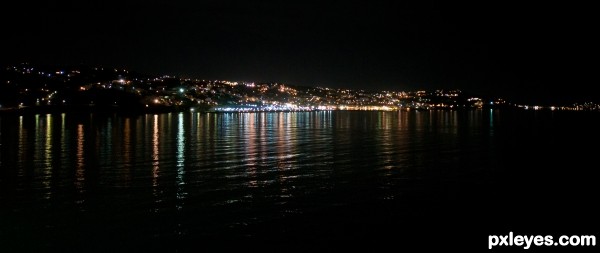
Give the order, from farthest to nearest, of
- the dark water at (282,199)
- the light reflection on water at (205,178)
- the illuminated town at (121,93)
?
1. the illuminated town at (121,93)
2. the light reflection on water at (205,178)
3. the dark water at (282,199)

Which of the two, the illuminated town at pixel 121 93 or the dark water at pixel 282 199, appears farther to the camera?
the illuminated town at pixel 121 93

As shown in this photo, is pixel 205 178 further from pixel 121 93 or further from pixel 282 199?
pixel 121 93

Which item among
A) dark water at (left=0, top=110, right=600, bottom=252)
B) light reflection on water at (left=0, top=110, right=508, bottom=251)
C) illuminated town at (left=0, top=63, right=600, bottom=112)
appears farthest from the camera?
illuminated town at (left=0, top=63, right=600, bottom=112)

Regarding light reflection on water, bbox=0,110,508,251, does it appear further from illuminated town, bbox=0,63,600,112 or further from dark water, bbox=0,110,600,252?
illuminated town, bbox=0,63,600,112

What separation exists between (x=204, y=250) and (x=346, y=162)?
1335 cm

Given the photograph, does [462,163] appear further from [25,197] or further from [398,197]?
[25,197]

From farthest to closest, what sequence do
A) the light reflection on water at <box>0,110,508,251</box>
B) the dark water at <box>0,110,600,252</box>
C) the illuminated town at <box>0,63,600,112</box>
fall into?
the illuminated town at <box>0,63,600,112</box> → the light reflection on water at <box>0,110,508,251</box> → the dark water at <box>0,110,600,252</box>

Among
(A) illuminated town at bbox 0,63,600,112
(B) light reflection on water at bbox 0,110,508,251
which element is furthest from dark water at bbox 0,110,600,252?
(A) illuminated town at bbox 0,63,600,112

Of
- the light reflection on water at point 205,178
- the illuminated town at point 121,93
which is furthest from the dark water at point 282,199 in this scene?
the illuminated town at point 121,93

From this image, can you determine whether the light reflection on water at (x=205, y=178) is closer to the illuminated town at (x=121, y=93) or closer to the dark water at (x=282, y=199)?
the dark water at (x=282, y=199)

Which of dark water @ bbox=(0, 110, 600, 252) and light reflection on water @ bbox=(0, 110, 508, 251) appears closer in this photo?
dark water @ bbox=(0, 110, 600, 252)

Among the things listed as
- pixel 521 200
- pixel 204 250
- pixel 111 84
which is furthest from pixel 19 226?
pixel 111 84

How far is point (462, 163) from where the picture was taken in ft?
73.2

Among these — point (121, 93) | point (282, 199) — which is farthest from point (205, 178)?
point (121, 93)
